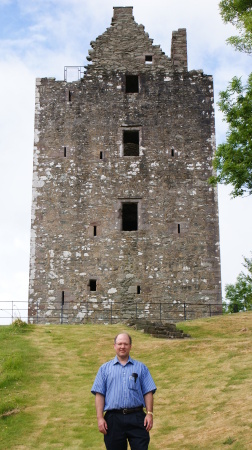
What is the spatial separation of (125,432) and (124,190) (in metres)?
22.1

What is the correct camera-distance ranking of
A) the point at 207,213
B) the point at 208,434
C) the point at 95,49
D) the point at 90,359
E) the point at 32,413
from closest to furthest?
the point at 208,434 → the point at 32,413 → the point at 90,359 → the point at 207,213 → the point at 95,49

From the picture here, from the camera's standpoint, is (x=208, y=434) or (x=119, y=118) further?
(x=119, y=118)

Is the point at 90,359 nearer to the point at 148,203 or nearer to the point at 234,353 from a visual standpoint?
the point at 234,353

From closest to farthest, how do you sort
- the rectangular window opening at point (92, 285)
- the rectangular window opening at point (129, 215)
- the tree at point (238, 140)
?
the tree at point (238, 140) < the rectangular window opening at point (92, 285) < the rectangular window opening at point (129, 215)

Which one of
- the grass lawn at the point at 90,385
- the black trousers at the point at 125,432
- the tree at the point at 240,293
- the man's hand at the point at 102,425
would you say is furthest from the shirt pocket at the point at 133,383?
the tree at the point at 240,293

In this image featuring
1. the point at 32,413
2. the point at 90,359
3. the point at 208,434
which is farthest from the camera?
the point at 90,359

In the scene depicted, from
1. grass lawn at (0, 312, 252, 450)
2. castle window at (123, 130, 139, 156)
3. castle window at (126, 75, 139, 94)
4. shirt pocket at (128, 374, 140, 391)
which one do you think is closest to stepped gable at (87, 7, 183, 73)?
castle window at (126, 75, 139, 94)

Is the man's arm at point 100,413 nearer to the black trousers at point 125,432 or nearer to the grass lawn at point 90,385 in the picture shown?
the black trousers at point 125,432

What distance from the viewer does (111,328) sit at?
→ 2291cm

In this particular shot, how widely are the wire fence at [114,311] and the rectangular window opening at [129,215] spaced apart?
15.3ft

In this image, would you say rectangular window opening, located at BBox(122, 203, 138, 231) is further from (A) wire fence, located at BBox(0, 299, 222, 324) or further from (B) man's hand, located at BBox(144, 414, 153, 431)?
(B) man's hand, located at BBox(144, 414, 153, 431)

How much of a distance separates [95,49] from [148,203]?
338 inches

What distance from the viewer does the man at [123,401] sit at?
7.63 m

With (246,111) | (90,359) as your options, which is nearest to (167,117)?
(246,111)
